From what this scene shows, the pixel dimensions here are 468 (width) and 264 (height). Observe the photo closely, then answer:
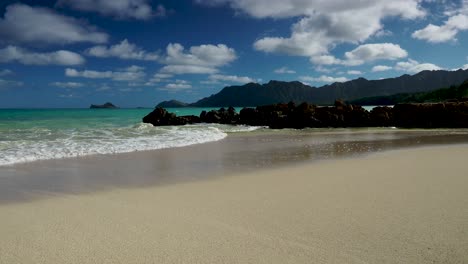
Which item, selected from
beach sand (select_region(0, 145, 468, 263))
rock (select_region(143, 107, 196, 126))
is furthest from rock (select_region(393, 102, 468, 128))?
beach sand (select_region(0, 145, 468, 263))

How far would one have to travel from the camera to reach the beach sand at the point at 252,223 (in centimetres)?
340

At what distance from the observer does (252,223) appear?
14.0 feet

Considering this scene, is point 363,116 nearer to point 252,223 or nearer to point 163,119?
point 163,119

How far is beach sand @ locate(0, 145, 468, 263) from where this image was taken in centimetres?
340

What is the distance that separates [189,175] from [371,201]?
3.93 meters

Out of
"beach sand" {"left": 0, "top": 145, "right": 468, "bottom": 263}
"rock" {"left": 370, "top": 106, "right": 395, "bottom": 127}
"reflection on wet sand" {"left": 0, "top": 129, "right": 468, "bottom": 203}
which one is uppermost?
"rock" {"left": 370, "top": 106, "right": 395, "bottom": 127}

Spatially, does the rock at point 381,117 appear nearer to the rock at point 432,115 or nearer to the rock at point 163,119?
the rock at point 432,115

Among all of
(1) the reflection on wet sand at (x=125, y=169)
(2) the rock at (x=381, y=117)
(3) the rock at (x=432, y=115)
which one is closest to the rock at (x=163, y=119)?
(2) the rock at (x=381, y=117)

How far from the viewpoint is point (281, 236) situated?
3824 mm

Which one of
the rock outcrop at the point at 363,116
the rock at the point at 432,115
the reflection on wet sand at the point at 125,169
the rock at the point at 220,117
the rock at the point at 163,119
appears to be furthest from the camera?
the rock at the point at 220,117

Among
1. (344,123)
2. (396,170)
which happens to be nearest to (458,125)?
(344,123)

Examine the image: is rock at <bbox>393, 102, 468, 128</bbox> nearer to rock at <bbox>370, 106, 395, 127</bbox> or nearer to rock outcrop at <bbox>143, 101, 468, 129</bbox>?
rock outcrop at <bbox>143, 101, 468, 129</bbox>

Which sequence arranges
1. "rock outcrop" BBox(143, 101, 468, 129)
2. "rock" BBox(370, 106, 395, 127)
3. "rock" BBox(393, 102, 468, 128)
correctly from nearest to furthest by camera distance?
"rock" BBox(393, 102, 468, 128)
"rock outcrop" BBox(143, 101, 468, 129)
"rock" BBox(370, 106, 395, 127)

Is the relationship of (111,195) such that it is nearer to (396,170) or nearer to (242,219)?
(242,219)
